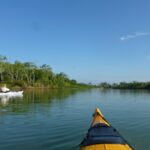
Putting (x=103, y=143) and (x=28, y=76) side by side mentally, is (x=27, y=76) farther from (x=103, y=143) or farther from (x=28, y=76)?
(x=103, y=143)

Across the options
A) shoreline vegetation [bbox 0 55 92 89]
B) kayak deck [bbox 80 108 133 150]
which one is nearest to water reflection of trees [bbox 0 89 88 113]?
kayak deck [bbox 80 108 133 150]

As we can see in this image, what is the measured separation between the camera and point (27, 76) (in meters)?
134

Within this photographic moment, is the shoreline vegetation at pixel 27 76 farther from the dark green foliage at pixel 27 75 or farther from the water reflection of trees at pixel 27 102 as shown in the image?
the water reflection of trees at pixel 27 102

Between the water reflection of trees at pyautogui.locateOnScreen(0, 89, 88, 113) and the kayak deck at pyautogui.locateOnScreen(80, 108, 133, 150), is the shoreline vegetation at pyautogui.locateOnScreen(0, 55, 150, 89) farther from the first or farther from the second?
the kayak deck at pyautogui.locateOnScreen(80, 108, 133, 150)

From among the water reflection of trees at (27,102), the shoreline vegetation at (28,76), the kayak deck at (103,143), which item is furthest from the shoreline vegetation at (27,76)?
the kayak deck at (103,143)

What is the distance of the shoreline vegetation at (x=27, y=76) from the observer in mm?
119875

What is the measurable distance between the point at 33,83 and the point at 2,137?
121042 millimetres

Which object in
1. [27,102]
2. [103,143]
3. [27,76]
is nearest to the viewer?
[103,143]

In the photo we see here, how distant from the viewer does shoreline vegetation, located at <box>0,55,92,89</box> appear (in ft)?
393

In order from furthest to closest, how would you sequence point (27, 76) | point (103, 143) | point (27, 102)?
1. point (27, 76)
2. point (27, 102)
3. point (103, 143)

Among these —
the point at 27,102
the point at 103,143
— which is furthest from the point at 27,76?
the point at 103,143

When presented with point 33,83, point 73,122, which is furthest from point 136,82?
point 73,122

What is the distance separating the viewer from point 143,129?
21.2m

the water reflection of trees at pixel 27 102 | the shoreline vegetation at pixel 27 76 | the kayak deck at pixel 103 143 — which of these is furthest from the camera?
the shoreline vegetation at pixel 27 76
